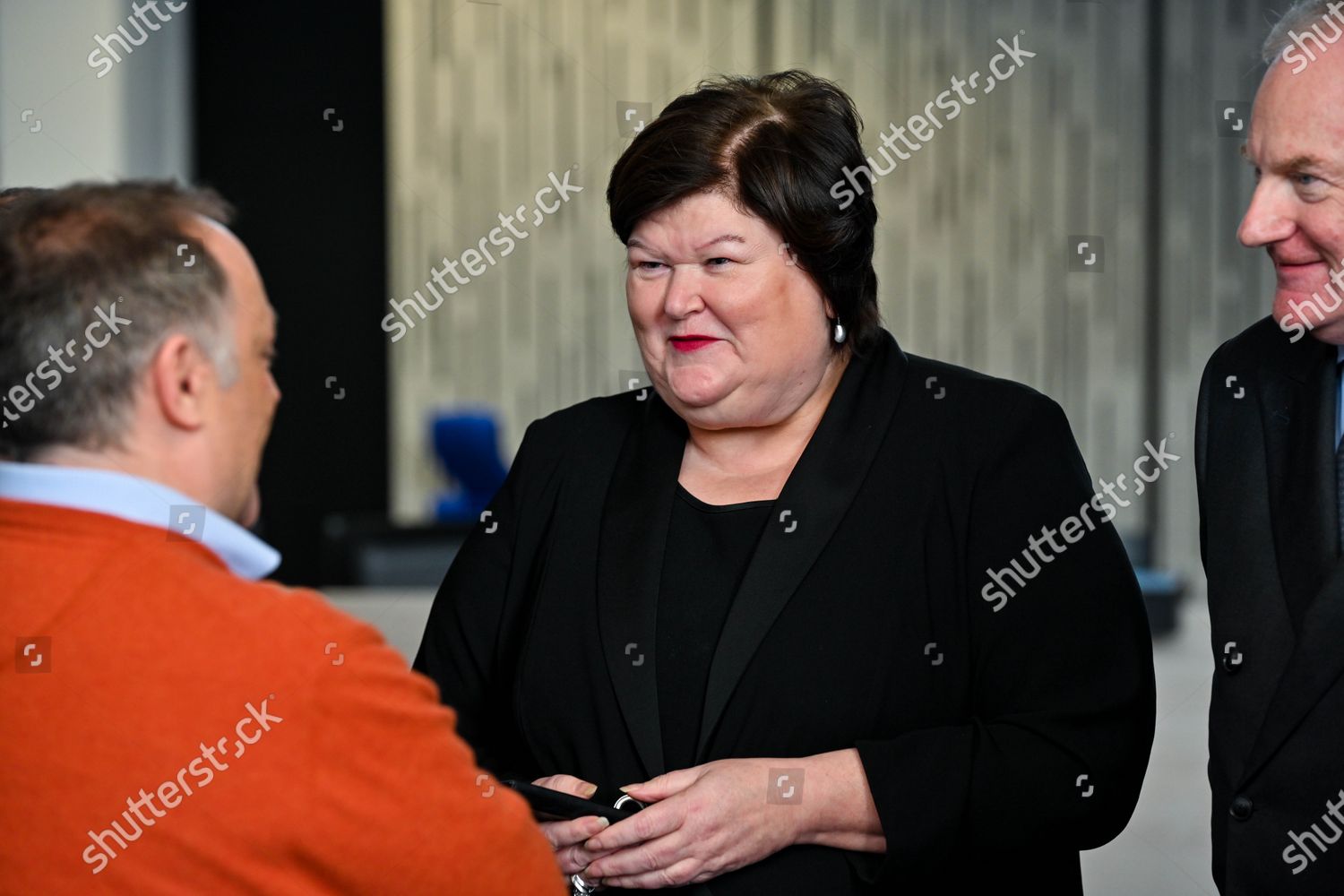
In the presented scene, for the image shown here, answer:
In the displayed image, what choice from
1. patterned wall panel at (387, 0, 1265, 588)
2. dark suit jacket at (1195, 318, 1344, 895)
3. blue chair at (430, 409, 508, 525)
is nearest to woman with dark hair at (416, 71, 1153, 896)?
dark suit jacket at (1195, 318, 1344, 895)

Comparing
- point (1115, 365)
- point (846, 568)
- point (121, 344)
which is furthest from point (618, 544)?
point (1115, 365)

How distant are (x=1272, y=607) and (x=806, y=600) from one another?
1.81 feet

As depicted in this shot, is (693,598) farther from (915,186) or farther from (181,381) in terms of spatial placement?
(915,186)

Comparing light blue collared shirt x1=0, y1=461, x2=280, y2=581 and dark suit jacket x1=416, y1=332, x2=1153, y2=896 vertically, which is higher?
light blue collared shirt x1=0, y1=461, x2=280, y2=581

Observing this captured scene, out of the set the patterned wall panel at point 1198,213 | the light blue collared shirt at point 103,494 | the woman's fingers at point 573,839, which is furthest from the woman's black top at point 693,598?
the patterned wall panel at point 1198,213

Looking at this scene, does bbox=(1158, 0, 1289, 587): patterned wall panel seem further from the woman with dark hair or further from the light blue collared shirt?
the light blue collared shirt

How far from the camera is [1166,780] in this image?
4.32 metres

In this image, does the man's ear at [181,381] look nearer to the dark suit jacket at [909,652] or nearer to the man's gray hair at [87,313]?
the man's gray hair at [87,313]

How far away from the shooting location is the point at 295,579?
22.7ft

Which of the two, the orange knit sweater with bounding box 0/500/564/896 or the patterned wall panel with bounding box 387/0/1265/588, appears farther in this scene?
the patterned wall panel with bounding box 387/0/1265/588

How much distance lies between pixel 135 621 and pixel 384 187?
6.04 m

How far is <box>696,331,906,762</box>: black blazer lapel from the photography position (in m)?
1.72

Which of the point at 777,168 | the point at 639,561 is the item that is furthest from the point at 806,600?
the point at 777,168

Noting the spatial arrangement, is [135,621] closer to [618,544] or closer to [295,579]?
[618,544]
